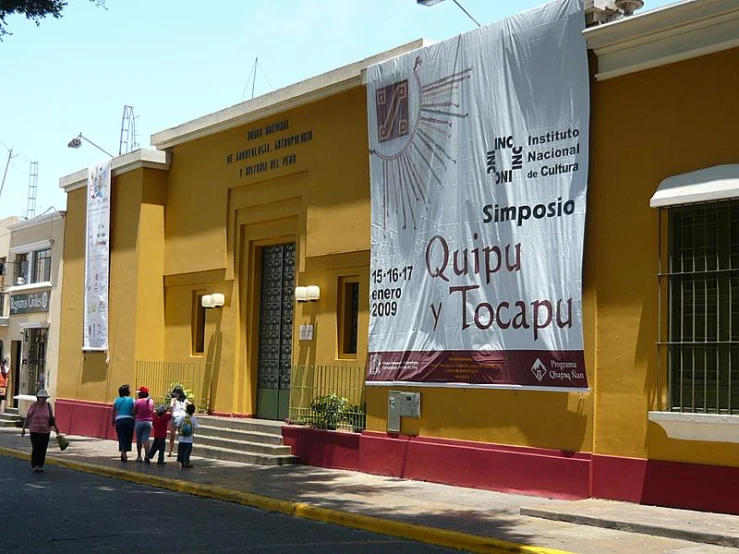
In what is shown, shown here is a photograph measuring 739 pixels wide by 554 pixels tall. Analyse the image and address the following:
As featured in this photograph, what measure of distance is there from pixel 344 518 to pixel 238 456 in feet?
20.9

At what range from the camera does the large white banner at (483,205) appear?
13.5m

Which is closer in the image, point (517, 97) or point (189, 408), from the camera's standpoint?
point (517, 97)

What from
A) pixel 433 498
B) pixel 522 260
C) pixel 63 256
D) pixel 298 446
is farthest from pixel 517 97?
pixel 63 256

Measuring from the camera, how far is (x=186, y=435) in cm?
1727

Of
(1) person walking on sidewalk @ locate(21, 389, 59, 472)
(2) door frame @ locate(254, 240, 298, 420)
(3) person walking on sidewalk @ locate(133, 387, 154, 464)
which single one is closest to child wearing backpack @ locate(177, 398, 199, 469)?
(3) person walking on sidewalk @ locate(133, 387, 154, 464)

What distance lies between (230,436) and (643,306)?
929 centimetres

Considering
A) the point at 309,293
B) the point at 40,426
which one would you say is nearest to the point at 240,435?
the point at 309,293

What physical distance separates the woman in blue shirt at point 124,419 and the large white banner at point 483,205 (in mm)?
5211

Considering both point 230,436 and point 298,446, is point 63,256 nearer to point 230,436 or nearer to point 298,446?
point 230,436

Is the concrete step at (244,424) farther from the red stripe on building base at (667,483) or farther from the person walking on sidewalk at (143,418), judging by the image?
the red stripe on building base at (667,483)

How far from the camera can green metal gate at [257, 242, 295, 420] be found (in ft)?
65.4

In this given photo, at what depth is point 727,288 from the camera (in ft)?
38.4

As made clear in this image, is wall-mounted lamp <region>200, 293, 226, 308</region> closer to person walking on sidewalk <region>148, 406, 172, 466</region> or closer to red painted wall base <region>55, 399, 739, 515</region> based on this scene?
person walking on sidewalk <region>148, 406, 172, 466</region>

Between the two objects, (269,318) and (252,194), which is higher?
(252,194)
